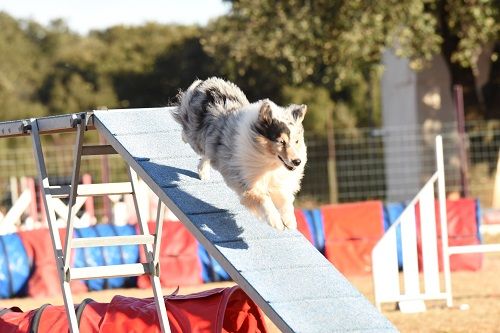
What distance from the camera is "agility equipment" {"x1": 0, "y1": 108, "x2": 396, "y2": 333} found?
507 cm

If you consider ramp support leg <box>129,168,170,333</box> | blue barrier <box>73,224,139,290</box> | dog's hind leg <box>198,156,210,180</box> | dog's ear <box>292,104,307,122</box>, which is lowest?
blue barrier <box>73,224,139,290</box>

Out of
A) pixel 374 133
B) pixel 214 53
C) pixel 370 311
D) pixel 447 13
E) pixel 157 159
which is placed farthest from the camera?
pixel 214 53

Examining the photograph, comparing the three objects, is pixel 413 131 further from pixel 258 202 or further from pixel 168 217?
pixel 258 202

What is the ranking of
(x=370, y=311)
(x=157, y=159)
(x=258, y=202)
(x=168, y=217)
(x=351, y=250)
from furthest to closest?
(x=168, y=217), (x=351, y=250), (x=157, y=159), (x=258, y=202), (x=370, y=311)

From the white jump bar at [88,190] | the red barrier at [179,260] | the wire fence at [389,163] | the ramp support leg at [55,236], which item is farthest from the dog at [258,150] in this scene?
the wire fence at [389,163]

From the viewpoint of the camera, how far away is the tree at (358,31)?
17734 mm

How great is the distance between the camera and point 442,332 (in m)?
7.77

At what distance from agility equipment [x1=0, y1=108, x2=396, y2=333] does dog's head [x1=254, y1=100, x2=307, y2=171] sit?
497 millimetres

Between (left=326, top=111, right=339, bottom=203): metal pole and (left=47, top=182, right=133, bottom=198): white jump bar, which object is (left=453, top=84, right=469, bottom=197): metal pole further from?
(left=47, top=182, right=133, bottom=198): white jump bar

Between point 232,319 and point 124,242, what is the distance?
33.7 inches

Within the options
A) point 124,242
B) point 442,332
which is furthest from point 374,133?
point 124,242

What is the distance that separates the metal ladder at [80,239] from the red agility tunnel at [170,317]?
0.16 meters

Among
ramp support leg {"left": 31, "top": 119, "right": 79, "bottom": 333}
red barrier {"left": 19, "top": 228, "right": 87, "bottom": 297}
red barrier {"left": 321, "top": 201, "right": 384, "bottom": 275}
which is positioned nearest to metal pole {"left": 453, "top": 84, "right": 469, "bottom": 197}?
red barrier {"left": 321, "top": 201, "right": 384, "bottom": 275}

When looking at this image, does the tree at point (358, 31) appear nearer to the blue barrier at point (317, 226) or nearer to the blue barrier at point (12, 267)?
the blue barrier at point (317, 226)
